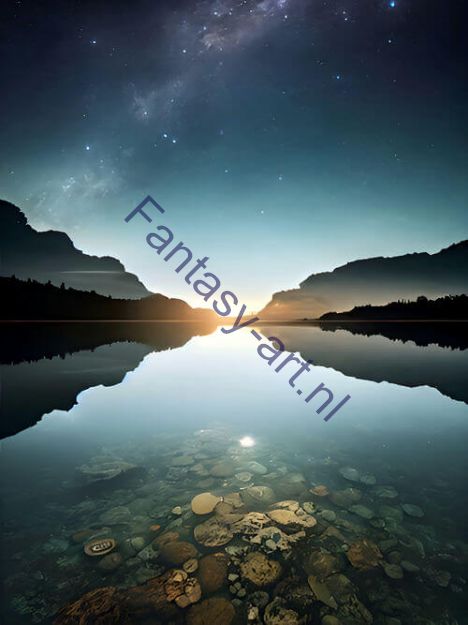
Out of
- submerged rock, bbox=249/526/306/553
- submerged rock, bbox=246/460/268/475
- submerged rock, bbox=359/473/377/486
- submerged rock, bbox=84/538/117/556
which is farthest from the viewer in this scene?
submerged rock, bbox=246/460/268/475

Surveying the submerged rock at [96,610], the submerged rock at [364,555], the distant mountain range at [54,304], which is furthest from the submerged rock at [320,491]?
the distant mountain range at [54,304]

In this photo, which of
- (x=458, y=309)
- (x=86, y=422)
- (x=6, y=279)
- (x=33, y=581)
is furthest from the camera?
(x=458, y=309)

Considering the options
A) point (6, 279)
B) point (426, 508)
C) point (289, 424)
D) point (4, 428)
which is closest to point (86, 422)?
point (4, 428)

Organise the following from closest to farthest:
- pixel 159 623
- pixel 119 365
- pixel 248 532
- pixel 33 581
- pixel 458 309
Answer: pixel 159 623 → pixel 33 581 → pixel 248 532 → pixel 119 365 → pixel 458 309

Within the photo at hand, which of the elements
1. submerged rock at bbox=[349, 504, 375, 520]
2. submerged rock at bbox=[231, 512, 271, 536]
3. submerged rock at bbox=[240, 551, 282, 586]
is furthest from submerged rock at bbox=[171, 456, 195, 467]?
submerged rock at bbox=[349, 504, 375, 520]

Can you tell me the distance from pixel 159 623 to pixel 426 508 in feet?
18.4

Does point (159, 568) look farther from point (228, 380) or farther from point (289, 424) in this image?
point (228, 380)

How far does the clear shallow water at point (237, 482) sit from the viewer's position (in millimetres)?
4250

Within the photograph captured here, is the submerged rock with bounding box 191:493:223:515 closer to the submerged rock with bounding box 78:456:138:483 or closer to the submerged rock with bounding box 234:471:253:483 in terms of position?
the submerged rock with bounding box 234:471:253:483

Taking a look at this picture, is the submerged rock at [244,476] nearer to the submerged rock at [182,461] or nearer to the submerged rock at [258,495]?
the submerged rock at [258,495]

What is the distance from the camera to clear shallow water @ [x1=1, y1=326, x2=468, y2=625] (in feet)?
13.9

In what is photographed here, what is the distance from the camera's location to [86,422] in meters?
11.0

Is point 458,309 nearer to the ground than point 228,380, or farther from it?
farther from it

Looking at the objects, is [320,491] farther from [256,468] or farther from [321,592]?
[321,592]
